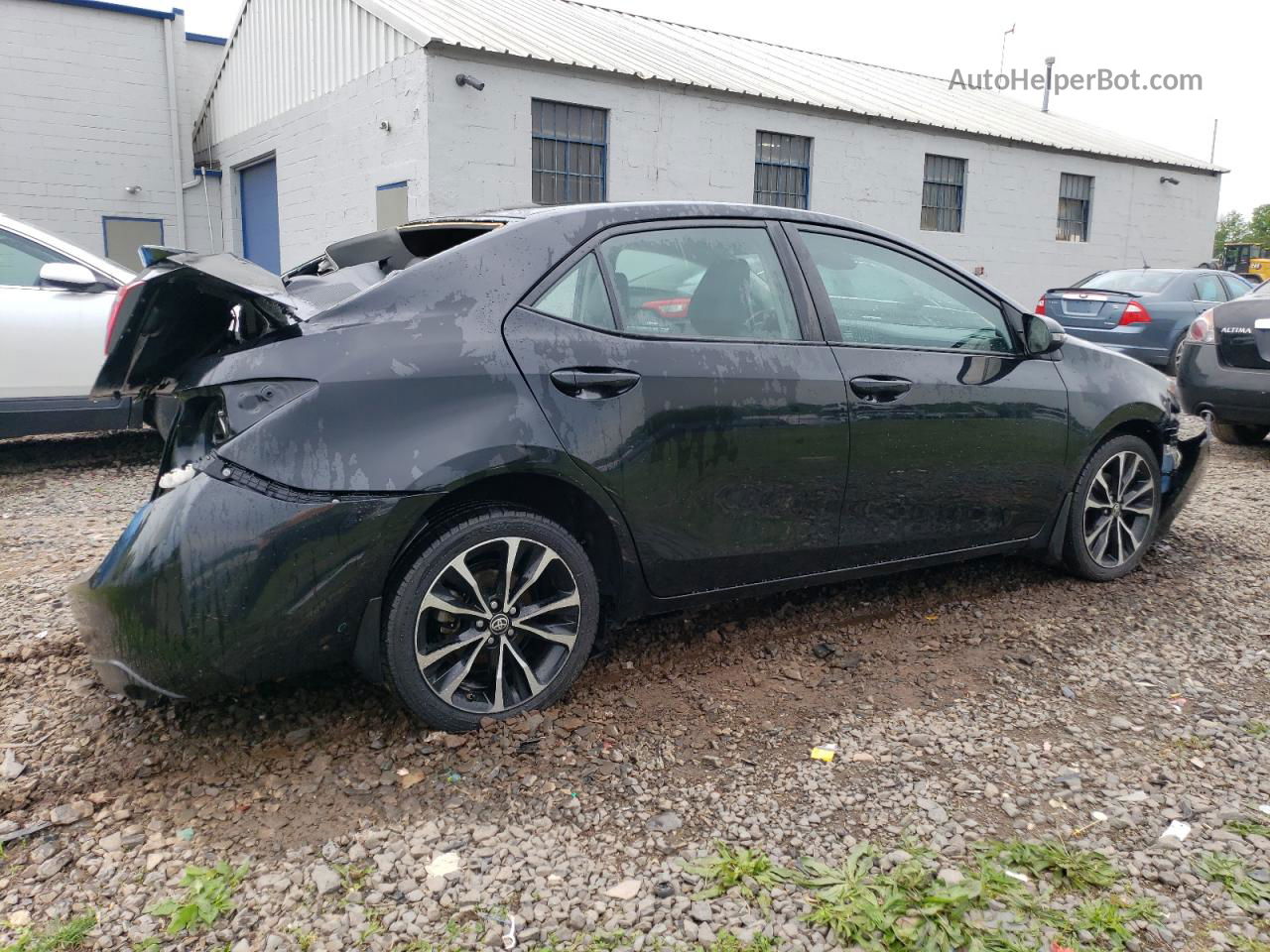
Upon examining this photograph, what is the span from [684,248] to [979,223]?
55.5 ft

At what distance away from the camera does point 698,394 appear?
10.3ft

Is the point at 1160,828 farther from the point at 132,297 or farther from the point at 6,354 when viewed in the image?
the point at 6,354

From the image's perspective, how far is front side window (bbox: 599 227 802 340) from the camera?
10.4 feet

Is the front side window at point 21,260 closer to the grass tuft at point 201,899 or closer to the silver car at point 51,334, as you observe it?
the silver car at point 51,334

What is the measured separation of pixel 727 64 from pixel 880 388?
1438 cm

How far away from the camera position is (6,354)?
19.8ft

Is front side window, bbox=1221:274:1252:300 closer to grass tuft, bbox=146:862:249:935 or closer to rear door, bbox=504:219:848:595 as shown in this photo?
rear door, bbox=504:219:848:595

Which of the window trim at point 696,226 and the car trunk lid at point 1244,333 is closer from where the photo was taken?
the window trim at point 696,226

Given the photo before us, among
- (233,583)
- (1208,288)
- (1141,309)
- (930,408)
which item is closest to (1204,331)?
(1141,309)

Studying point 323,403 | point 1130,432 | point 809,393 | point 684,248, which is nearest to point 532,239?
point 684,248

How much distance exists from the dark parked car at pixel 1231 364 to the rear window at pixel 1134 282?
504 cm

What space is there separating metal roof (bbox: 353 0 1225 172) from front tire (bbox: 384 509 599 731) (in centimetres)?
1012

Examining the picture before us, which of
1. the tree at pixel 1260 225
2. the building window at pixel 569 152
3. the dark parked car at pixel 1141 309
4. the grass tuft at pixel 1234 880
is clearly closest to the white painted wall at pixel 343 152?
the building window at pixel 569 152

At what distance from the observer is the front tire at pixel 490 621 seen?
9.14 ft
